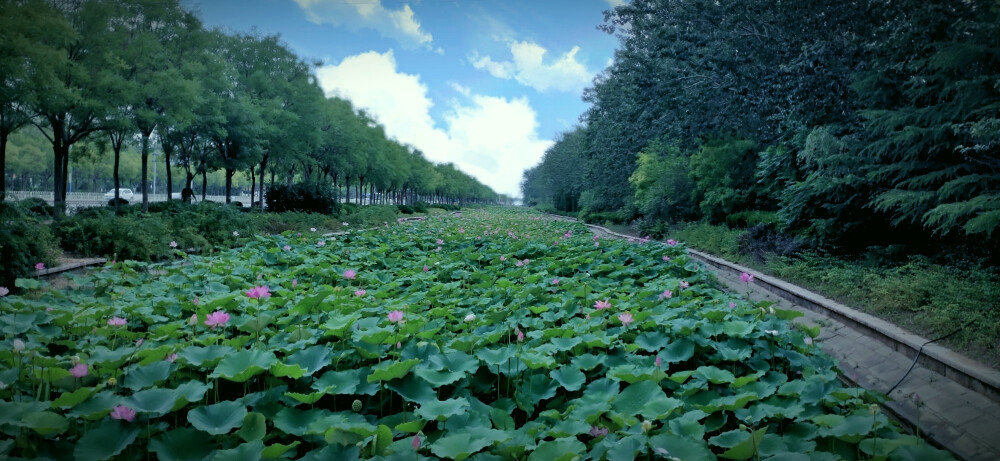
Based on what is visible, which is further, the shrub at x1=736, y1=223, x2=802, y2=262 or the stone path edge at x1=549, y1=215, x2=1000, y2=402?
the shrub at x1=736, y1=223, x2=802, y2=262

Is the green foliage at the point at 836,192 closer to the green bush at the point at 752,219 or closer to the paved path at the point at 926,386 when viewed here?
the green bush at the point at 752,219

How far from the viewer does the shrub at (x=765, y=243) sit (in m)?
9.57

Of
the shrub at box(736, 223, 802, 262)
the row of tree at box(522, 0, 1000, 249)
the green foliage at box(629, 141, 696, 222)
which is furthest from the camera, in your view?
the green foliage at box(629, 141, 696, 222)

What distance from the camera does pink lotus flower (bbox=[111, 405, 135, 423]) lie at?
212 centimetres

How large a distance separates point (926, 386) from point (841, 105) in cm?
772

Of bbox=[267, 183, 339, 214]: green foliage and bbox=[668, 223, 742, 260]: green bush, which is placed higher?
bbox=[267, 183, 339, 214]: green foliage

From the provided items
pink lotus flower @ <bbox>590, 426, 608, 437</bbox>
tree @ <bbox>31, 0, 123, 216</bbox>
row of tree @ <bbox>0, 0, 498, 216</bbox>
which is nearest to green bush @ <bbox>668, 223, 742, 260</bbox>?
pink lotus flower @ <bbox>590, 426, 608, 437</bbox>

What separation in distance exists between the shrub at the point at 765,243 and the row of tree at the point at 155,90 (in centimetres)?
1507

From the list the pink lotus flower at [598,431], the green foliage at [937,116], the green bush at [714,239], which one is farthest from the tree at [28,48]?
the green foliage at [937,116]

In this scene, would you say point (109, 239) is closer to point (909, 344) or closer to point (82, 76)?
point (82, 76)

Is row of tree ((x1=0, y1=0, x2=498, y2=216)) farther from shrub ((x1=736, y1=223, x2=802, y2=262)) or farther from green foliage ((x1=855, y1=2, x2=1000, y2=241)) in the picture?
green foliage ((x1=855, y1=2, x2=1000, y2=241))

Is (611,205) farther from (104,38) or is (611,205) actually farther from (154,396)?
(154,396)

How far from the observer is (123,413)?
83.8 inches

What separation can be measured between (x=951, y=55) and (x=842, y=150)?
2.63 metres
